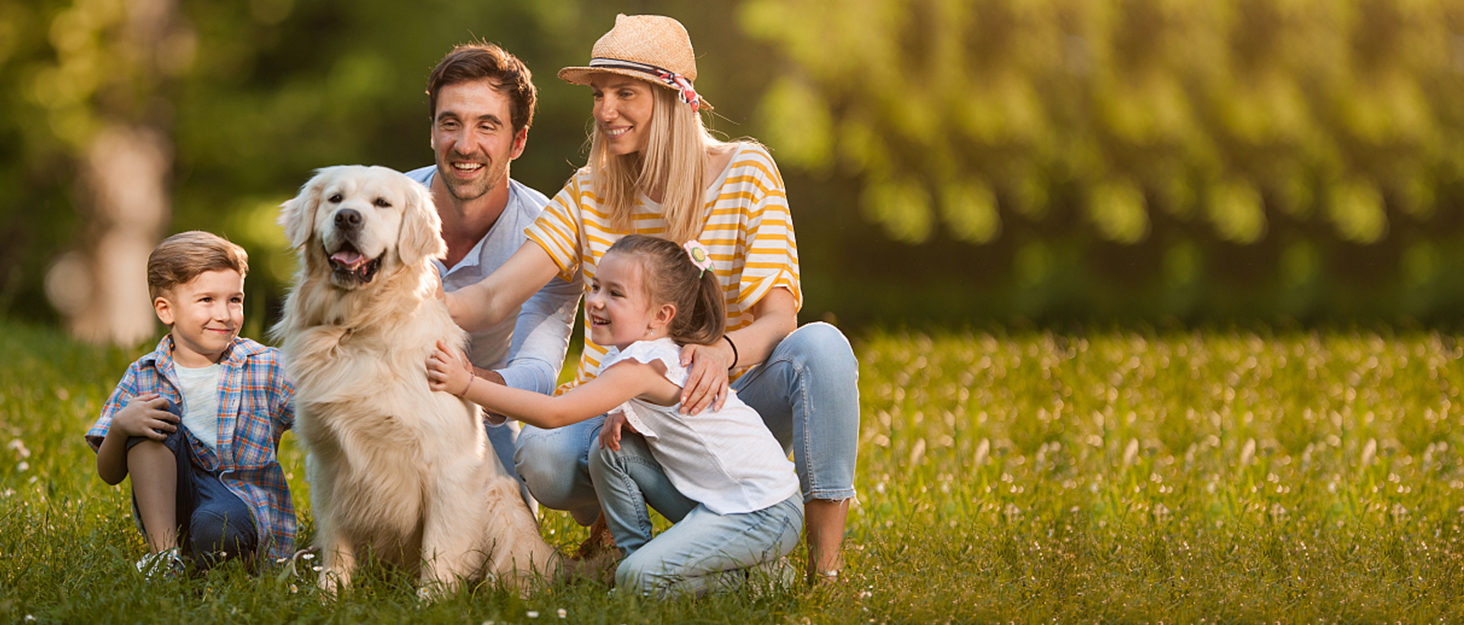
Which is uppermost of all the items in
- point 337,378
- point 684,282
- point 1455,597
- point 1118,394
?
point 684,282

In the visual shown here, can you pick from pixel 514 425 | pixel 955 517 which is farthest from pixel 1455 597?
pixel 514 425

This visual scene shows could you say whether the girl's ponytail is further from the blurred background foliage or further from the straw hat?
the blurred background foliage

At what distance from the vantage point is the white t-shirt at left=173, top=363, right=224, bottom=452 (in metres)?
3.11

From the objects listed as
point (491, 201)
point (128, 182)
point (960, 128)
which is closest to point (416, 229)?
point (491, 201)

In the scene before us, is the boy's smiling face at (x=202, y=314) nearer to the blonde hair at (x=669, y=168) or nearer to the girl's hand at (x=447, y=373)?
the girl's hand at (x=447, y=373)

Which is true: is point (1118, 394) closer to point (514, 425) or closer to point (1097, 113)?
point (514, 425)

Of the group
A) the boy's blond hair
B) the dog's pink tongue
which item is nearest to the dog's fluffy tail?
the dog's pink tongue

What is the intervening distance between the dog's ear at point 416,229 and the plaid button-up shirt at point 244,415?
528mm

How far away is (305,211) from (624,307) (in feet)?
2.77

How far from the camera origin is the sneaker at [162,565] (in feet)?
9.58

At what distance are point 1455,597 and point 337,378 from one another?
2.99 m

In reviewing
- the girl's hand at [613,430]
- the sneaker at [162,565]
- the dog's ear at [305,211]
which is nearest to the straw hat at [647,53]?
the dog's ear at [305,211]

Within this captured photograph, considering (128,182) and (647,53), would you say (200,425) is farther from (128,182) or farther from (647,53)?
(128,182)

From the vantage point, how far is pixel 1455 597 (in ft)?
10.0
